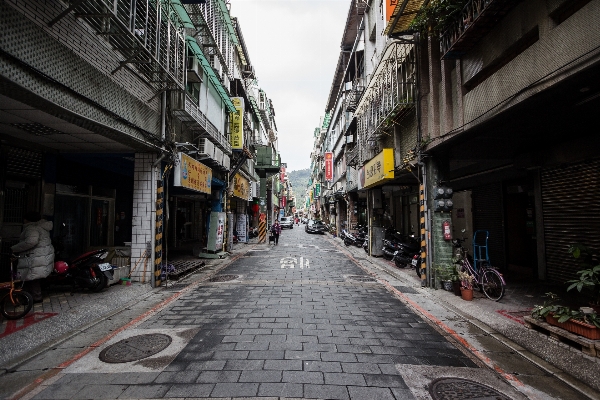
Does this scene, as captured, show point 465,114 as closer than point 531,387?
No

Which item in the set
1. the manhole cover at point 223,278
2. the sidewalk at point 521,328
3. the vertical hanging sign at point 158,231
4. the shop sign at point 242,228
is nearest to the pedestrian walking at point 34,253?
the vertical hanging sign at point 158,231

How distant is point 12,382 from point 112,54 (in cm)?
672

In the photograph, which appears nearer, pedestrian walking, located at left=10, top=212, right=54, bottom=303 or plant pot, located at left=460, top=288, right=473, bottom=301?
pedestrian walking, located at left=10, top=212, right=54, bottom=303

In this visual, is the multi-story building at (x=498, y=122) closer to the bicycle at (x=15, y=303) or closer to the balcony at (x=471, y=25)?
the balcony at (x=471, y=25)

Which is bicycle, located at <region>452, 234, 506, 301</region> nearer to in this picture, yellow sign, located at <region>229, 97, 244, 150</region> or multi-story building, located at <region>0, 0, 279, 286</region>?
multi-story building, located at <region>0, 0, 279, 286</region>

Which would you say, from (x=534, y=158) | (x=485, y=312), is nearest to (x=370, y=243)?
(x=534, y=158)

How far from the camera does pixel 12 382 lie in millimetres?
3746

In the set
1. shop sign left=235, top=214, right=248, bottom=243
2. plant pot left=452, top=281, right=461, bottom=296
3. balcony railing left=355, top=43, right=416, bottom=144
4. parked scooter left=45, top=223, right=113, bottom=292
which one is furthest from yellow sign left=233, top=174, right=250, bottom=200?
plant pot left=452, top=281, right=461, bottom=296

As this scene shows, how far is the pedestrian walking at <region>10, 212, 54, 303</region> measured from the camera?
6496 millimetres

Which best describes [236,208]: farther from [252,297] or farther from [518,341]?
[518,341]

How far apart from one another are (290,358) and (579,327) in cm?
446

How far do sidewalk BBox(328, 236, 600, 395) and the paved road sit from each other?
0.27 metres

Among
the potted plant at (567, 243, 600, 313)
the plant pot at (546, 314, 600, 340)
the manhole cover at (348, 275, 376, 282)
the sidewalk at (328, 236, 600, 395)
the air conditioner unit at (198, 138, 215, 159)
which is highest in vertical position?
the air conditioner unit at (198, 138, 215, 159)

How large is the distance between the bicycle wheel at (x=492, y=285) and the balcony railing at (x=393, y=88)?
5.29m
